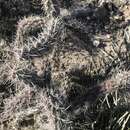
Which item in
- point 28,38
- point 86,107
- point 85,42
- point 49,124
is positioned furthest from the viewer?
point 85,42

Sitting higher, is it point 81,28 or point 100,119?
point 81,28

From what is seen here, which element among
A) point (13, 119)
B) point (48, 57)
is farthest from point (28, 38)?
point (13, 119)

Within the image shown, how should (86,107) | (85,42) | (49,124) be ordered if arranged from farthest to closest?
(85,42) → (86,107) → (49,124)

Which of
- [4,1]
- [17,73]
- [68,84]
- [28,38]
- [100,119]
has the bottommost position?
[100,119]

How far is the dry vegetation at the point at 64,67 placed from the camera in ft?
7.98

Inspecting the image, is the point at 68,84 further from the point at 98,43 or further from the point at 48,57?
the point at 98,43

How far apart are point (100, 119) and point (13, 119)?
2.12 ft

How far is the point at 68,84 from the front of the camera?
2.83 meters

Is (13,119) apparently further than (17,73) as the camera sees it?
Yes

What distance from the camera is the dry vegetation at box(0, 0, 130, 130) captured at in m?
2.43

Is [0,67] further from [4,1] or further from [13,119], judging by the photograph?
[4,1]

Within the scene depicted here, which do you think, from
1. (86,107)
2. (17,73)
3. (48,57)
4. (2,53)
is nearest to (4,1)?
(2,53)

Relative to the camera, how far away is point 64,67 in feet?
9.80

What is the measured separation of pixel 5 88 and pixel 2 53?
0.28 metres
